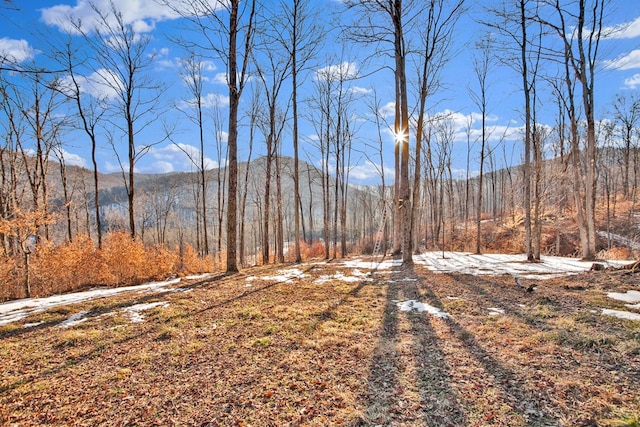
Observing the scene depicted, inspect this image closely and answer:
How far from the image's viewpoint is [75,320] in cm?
423

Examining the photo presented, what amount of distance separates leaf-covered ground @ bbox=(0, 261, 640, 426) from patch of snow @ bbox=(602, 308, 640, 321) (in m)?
0.15

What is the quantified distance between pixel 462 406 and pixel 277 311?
9.69 ft

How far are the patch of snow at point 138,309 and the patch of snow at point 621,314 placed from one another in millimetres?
6304

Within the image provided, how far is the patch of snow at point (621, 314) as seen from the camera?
11.6 ft

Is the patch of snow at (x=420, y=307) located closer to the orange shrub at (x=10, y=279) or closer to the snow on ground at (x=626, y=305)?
the snow on ground at (x=626, y=305)

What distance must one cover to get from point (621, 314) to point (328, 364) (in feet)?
12.7

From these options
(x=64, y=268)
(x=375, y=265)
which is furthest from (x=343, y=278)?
(x=64, y=268)

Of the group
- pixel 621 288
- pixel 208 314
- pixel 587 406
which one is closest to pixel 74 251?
pixel 208 314

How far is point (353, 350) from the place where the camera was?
9.96ft

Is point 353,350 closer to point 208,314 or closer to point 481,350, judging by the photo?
point 481,350

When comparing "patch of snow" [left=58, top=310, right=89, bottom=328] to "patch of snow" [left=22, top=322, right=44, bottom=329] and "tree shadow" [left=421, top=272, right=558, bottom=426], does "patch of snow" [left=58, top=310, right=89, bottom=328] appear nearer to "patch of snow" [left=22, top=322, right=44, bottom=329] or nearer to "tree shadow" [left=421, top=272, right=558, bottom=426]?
"patch of snow" [left=22, top=322, right=44, bottom=329]

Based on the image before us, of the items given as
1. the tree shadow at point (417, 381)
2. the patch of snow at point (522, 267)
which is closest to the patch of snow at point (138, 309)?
the tree shadow at point (417, 381)

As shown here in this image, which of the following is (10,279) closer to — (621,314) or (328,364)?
(328,364)

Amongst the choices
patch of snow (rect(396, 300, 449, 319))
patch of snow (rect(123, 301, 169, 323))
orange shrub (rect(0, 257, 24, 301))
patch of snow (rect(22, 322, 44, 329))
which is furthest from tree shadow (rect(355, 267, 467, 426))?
orange shrub (rect(0, 257, 24, 301))
